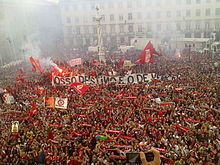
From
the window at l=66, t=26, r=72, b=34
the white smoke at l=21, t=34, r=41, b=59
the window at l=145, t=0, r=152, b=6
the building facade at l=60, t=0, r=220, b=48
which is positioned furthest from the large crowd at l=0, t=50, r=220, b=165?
the window at l=66, t=26, r=72, b=34

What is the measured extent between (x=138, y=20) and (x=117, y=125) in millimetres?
41909

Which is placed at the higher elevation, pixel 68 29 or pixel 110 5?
pixel 110 5

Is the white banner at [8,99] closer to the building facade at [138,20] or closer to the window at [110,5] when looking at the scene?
the building facade at [138,20]

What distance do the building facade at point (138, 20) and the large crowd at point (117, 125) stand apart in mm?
30253

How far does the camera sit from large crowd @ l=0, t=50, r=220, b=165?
30.0 ft

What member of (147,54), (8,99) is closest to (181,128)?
(147,54)

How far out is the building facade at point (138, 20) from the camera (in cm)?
4588

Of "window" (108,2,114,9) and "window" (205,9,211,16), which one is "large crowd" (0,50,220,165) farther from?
"window" (108,2,114,9)

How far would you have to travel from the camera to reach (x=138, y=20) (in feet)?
163

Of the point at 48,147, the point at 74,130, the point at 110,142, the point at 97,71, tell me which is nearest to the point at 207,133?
the point at 110,142

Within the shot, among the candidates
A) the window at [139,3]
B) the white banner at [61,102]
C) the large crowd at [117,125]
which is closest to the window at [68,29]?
the window at [139,3]

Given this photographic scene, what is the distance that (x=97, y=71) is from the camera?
22328 mm

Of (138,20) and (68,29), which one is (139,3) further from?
(68,29)

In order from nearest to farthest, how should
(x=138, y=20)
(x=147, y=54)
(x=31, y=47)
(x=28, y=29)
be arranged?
(x=147, y=54) < (x=31, y=47) < (x=28, y=29) < (x=138, y=20)
